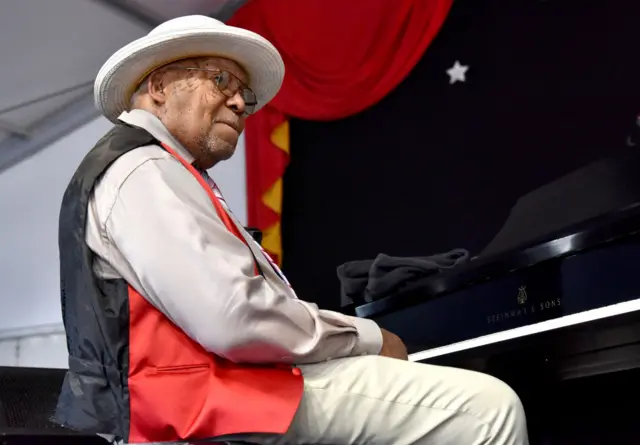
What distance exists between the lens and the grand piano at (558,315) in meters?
1.29

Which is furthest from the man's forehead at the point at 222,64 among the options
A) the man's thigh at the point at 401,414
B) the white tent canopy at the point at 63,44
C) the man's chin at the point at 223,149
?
the white tent canopy at the point at 63,44

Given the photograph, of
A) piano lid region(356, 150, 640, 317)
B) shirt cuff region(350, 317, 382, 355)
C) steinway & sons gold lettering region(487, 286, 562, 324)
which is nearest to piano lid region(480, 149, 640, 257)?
piano lid region(356, 150, 640, 317)

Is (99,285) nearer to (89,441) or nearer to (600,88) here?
(89,441)

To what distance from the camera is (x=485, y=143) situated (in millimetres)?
2521

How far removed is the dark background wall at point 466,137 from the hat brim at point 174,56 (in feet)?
3.56

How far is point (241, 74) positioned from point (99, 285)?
0.61 m

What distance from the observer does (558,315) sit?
139cm

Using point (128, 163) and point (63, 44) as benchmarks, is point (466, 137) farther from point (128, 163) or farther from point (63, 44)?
point (63, 44)

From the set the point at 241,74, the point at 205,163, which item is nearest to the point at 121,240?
the point at 205,163

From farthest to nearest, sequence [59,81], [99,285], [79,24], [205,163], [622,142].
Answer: [59,81] < [79,24] < [622,142] < [205,163] < [99,285]

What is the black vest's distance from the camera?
1.04 m

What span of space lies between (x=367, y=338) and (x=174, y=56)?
0.68 meters

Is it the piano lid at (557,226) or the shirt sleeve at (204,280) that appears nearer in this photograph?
the shirt sleeve at (204,280)

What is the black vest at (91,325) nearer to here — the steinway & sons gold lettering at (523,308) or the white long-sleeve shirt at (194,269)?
the white long-sleeve shirt at (194,269)
